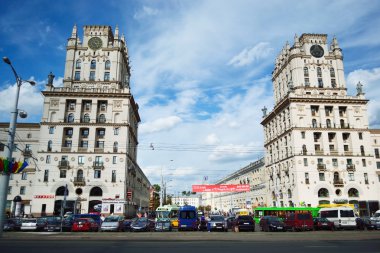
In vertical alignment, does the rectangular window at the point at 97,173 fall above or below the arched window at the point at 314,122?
below

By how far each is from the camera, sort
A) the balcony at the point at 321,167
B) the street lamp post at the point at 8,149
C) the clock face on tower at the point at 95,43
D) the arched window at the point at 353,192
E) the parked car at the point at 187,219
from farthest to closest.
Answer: the clock face on tower at the point at 95,43 < the balcony at the point at 321,167 < the arched window at the point at 353,192 < the parked car at the point at 187,219 < the street lamp post at the point at 8,149

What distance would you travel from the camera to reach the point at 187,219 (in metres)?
34.4

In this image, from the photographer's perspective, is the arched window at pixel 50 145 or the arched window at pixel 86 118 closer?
the arched window at pixel 50 145

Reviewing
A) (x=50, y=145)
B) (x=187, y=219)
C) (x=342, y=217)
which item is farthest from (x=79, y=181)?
(x=342, y=217)

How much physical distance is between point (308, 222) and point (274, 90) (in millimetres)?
57791

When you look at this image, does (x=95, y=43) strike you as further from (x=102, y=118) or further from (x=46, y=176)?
(x=46, y=176)

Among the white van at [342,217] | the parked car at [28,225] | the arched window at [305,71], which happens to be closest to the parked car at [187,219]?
the parked car at [28,225]

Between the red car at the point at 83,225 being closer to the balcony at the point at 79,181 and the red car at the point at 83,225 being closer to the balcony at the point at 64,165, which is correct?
the balcony at the point at 79,181

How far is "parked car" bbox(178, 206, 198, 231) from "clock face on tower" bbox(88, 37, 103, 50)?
47712 millimetres

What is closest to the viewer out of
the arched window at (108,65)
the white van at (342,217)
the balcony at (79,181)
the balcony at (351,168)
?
the white van at (342,217)

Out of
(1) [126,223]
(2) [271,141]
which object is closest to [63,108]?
(1) [126,223]

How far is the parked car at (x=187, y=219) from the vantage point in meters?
34.1

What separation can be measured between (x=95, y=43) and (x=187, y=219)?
49.7 m

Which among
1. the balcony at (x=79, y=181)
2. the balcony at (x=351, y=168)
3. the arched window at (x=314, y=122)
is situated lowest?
the balcony at (x=79, y=181)
